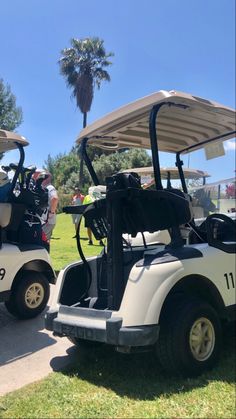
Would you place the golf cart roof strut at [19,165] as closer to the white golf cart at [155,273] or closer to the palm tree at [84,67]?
the white golf cart at [155,273]

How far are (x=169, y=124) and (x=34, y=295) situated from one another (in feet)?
7.75

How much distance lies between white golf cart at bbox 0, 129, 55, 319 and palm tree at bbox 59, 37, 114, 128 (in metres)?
27.8

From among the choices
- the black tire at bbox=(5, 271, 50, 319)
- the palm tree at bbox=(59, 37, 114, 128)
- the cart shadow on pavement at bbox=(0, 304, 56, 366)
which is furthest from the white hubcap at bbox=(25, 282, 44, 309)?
the palm tree at bbox=(59, 37, 114, 128)

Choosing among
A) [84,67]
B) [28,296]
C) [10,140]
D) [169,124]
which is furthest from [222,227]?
[84,67]

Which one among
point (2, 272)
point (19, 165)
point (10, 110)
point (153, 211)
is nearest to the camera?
point (153, 211)

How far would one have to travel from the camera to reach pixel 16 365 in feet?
11.6

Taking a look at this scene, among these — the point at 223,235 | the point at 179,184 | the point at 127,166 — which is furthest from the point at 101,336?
the point at 127,166

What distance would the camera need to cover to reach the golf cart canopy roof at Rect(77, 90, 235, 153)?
3233 millimetres

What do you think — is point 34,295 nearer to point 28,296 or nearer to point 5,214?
point 28,296

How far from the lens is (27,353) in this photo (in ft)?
12.4

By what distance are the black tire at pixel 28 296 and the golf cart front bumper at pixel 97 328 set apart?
47.3 inches

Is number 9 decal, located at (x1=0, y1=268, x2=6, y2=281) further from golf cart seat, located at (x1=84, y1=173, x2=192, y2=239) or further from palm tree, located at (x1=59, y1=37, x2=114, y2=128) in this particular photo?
palm tree, located at (x1=59, y1=37, x2=114, y2=128)

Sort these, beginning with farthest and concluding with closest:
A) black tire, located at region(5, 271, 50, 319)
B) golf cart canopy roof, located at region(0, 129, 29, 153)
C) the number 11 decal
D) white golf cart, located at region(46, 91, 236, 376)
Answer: black tire, located at region(5, 271, 50, 319) → golf cart canopy roof, located at region(0, 129, 29, 153) → the number 11 decal → white golf cart, located at region(46, 91, 236, 376)

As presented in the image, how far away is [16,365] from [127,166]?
88.1 feet
